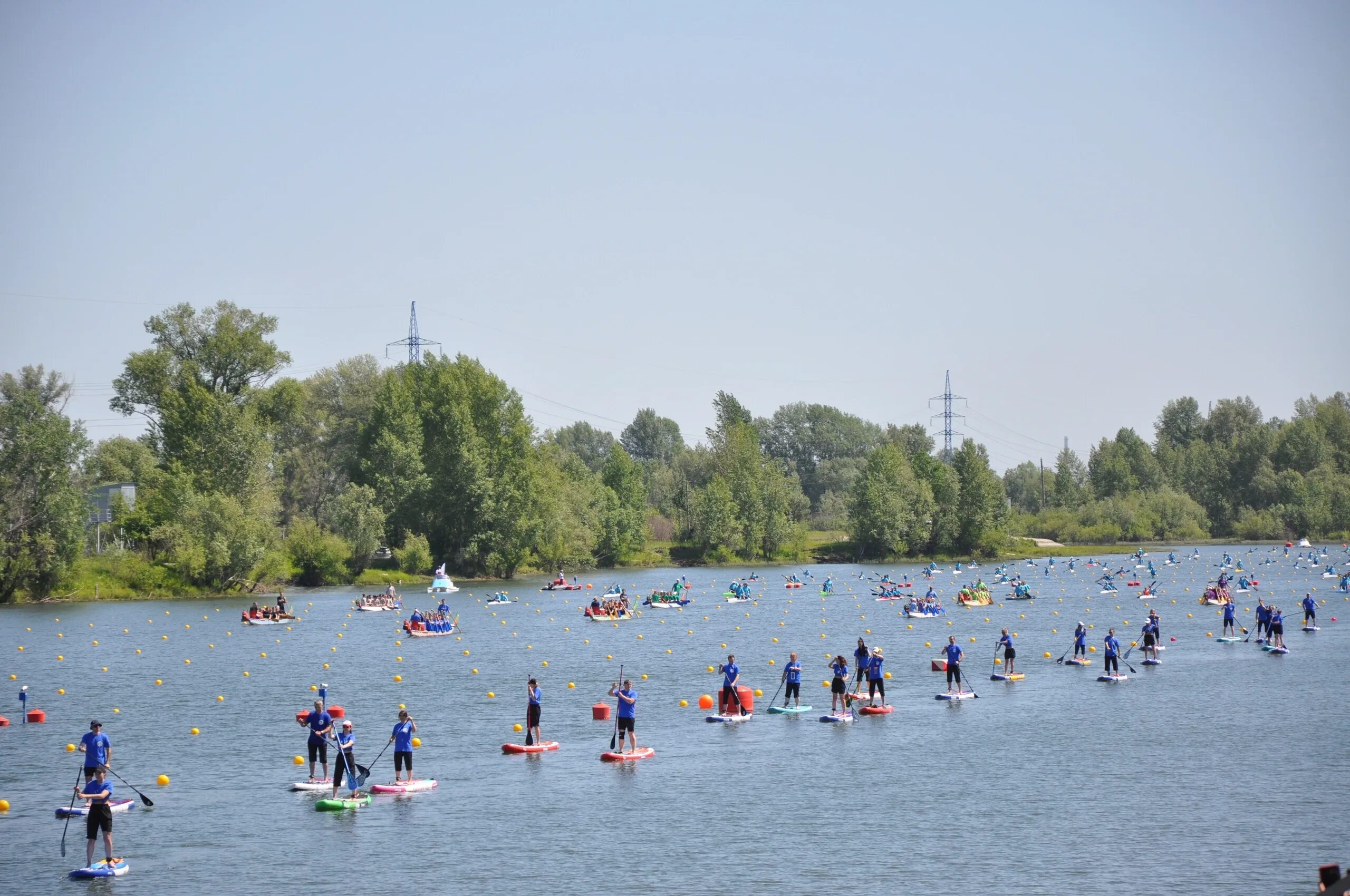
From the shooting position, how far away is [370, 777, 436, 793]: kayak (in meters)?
26.5

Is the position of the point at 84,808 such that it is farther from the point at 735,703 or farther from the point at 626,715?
the point at 735,703

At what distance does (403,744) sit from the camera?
26.6 metres

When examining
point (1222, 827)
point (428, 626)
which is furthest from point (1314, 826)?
point (428, 626)

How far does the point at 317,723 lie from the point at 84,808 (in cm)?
449

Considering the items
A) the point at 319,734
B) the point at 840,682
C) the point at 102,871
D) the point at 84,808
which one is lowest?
the point at 102,871

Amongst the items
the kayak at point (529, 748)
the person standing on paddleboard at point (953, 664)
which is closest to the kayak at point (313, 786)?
the kayak at point (529, 748)

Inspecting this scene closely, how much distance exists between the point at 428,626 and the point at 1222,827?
41385 mm

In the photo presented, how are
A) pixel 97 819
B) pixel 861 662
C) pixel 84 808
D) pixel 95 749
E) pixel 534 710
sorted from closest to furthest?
pixel 97 819, pixel 95 749, pixel 84 808, pixel 534 710, pixel 861 662

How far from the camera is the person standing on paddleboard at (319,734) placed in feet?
85.8

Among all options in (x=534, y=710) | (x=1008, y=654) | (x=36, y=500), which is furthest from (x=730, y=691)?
(x=36, y=500)

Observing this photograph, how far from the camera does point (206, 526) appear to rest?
78.8 meters

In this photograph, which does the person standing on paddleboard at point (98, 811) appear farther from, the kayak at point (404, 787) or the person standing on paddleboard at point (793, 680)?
the person standing on paddleboard at point (793, 680)

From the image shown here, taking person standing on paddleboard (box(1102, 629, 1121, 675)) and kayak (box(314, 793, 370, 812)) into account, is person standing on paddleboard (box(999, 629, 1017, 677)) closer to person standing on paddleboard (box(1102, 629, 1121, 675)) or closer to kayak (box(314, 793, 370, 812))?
person standing on paddleboard (box(1102, 629, 1121, 675))

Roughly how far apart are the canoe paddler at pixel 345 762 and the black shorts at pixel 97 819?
15.4 feet
